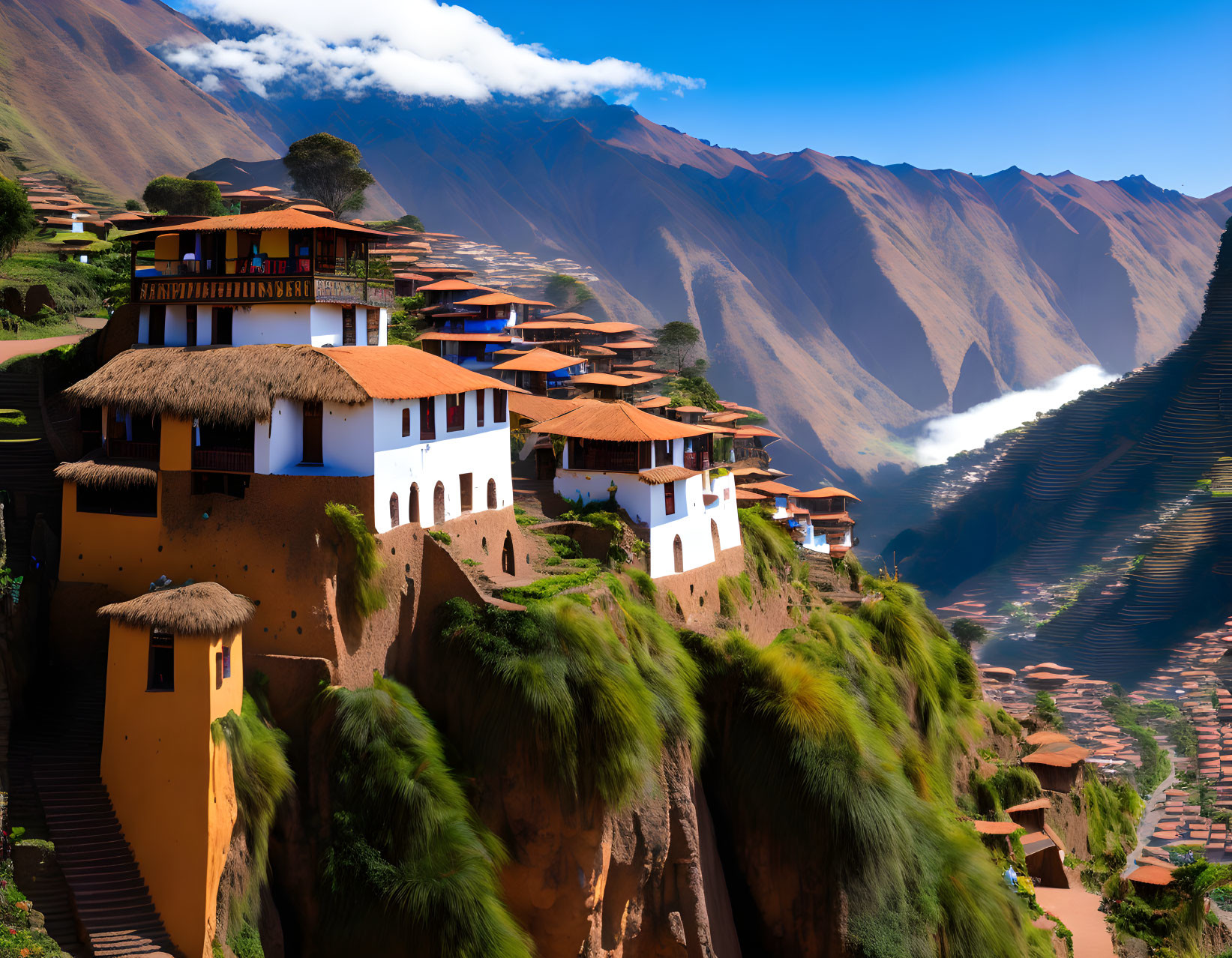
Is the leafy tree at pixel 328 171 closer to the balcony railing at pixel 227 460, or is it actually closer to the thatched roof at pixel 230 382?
the thatched roof at pixel 230 382

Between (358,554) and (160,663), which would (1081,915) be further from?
(160,663)

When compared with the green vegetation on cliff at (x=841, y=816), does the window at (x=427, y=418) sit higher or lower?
higher

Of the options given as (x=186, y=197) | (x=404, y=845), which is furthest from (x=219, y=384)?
(x=186, y=197)

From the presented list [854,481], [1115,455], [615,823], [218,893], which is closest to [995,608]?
[1115,455]

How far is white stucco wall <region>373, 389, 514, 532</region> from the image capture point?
26.5m

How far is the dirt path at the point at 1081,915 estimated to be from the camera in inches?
1473

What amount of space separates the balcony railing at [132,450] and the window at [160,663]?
6326mm

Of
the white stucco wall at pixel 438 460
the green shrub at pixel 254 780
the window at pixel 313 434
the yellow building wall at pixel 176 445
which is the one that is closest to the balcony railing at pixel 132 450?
the yellow building wall at pixel 176 445

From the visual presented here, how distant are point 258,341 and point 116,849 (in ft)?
40.3

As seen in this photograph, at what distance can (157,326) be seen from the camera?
28.5 meters

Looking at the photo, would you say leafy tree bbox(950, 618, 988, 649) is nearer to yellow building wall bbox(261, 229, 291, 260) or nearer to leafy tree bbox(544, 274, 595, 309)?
leafy tree bbox(544, 274, 595, 309)

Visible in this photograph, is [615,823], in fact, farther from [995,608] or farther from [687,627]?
[995,608]

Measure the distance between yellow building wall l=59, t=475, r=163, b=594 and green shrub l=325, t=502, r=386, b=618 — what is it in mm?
4128

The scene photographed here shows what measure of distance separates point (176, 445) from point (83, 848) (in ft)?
29.1
